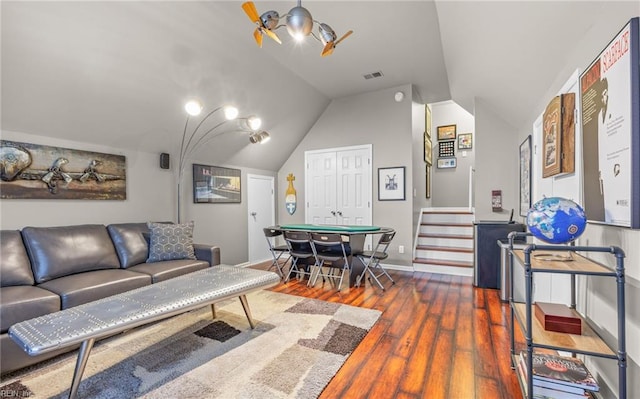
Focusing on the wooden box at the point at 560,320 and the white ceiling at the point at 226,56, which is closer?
the wooden box at the point at 560,320

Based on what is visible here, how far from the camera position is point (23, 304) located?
6.76 ft

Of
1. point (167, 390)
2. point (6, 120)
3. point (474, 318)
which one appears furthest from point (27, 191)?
point (474, 318)

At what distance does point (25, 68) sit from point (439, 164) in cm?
779

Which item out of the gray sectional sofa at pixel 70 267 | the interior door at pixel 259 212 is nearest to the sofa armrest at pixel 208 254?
the gray sectional sofa at pixel 70 267

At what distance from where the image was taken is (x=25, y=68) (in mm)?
2500

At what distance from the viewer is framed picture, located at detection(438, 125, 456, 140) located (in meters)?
7.46

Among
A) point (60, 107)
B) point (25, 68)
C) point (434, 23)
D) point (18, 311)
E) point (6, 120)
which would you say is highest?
point (434, 23)

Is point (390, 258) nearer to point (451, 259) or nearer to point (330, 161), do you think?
point (451, 259)

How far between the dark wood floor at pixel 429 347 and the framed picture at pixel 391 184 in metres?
1.80

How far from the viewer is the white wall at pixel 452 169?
24.1 ft

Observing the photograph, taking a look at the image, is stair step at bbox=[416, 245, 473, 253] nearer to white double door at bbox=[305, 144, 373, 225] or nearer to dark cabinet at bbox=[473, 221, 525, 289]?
dark cabinet at bbox=[473, 221, 525, 289]

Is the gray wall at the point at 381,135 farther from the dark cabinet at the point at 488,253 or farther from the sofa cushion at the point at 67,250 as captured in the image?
the sofa cushion at the point at 67,250

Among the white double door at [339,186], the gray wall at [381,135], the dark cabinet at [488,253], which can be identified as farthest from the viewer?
the white double door at [339,186]

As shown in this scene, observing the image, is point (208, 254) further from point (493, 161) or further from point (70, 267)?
point (493, 161)
